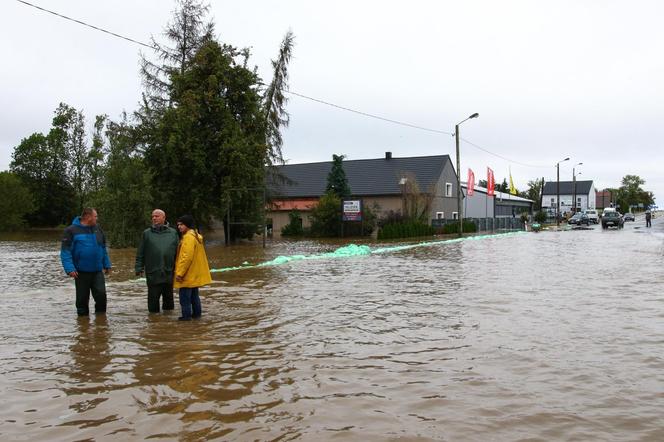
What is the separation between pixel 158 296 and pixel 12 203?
5947 cm

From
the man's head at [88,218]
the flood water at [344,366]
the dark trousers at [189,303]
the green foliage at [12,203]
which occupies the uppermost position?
the green foliage at [12,203]

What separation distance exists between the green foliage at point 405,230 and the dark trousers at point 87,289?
91.8 feet

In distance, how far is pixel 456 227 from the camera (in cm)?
4400

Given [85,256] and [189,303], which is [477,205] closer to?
[189,303]

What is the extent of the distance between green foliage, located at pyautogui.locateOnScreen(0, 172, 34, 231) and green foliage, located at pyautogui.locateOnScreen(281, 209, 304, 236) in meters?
33.5

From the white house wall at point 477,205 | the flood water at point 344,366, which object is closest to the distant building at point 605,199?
the white house wall at point 477,205

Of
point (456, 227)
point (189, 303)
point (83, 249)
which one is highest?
point (83, 249)

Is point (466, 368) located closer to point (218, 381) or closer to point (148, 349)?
point (218, 381)

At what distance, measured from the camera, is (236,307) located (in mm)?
10148

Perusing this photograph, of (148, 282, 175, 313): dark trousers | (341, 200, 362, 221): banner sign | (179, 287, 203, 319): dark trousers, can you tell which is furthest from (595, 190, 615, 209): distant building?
(179, 287, 203, 319): dark trousers

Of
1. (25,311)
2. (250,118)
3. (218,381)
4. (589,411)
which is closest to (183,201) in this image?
(250,118)

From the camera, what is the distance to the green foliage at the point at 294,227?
43438 millimetres

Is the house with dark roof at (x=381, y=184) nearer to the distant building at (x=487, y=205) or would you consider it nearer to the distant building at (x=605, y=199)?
the distant building at (x=487, y=205)

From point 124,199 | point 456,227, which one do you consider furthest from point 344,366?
point 456,227
